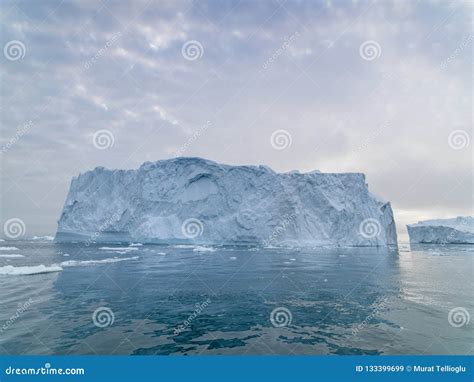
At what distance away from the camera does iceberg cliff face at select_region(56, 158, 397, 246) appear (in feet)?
159

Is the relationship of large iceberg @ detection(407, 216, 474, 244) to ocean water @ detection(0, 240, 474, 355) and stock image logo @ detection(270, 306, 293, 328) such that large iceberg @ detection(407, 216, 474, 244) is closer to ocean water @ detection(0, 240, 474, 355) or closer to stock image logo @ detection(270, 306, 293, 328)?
ocean water @ detection(0, 240, 474, 355)

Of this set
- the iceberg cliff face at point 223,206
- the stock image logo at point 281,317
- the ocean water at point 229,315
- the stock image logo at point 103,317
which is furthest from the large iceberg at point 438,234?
the stock image logo at point 103,317

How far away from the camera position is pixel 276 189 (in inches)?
1937

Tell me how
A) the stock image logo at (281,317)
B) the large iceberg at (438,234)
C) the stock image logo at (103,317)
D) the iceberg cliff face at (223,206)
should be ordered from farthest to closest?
the large iceberg at (438,234) → the iceberg cliff face at (223,206) → the stock image logo at (281,317) → the stock image logo at (103,317)

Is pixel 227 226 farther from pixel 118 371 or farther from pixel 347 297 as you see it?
pixel 118 371

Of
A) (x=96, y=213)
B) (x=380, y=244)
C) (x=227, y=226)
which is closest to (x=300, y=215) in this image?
(x=227, y=226)

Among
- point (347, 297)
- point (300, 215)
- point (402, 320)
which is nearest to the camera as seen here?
point (402, 320)

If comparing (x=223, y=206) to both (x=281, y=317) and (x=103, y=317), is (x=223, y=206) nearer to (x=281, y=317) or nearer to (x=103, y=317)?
(x=281, y=317)

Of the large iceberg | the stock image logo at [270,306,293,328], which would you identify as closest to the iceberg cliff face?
the large iceberg

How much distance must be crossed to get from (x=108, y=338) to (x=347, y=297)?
901cm

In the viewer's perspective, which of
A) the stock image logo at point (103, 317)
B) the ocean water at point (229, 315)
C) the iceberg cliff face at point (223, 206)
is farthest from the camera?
the iceberg cliff face at point (223, 206)

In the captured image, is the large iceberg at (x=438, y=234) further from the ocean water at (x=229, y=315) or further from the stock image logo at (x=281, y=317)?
the stock image logo at (x=281, y=317)

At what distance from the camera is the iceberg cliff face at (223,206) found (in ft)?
159

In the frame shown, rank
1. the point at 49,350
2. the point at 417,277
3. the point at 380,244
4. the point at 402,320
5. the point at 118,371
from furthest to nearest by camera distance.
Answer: the point at 380,244 < the point at 417,277 < the point at 402,320 < the point at 49,350 < the point at 118,371
